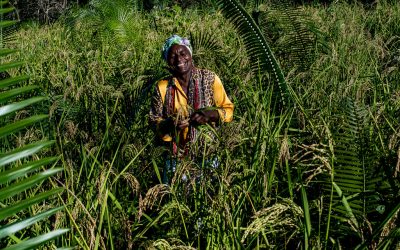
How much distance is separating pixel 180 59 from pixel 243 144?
635mm

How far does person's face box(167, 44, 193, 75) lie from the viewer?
2678 millimetres

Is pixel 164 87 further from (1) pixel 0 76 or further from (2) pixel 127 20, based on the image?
(2) pixel 127 20

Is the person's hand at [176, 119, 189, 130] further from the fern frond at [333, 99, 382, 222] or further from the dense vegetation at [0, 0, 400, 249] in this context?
the fern frond at [333, 99, 382, 222]

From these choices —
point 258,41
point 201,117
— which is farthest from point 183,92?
point 258,41

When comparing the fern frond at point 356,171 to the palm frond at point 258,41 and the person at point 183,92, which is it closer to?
the palm frond at point 258,41

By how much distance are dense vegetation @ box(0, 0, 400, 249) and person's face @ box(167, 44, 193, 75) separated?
6.6 inches

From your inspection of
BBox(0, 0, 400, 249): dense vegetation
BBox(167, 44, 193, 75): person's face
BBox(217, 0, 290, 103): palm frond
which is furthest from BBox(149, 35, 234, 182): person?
BBox(217, 0, 290, 103): palm frond

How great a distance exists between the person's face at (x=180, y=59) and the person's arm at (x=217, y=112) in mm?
157

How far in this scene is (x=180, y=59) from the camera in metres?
2.69

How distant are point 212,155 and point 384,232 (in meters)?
0.66

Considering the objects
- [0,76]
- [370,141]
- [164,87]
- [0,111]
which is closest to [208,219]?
[370,141]

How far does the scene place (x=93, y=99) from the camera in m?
3.15

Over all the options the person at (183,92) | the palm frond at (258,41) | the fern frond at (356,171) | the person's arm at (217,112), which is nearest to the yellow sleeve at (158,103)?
the person at (183,92)

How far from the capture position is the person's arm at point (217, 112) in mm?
2396
